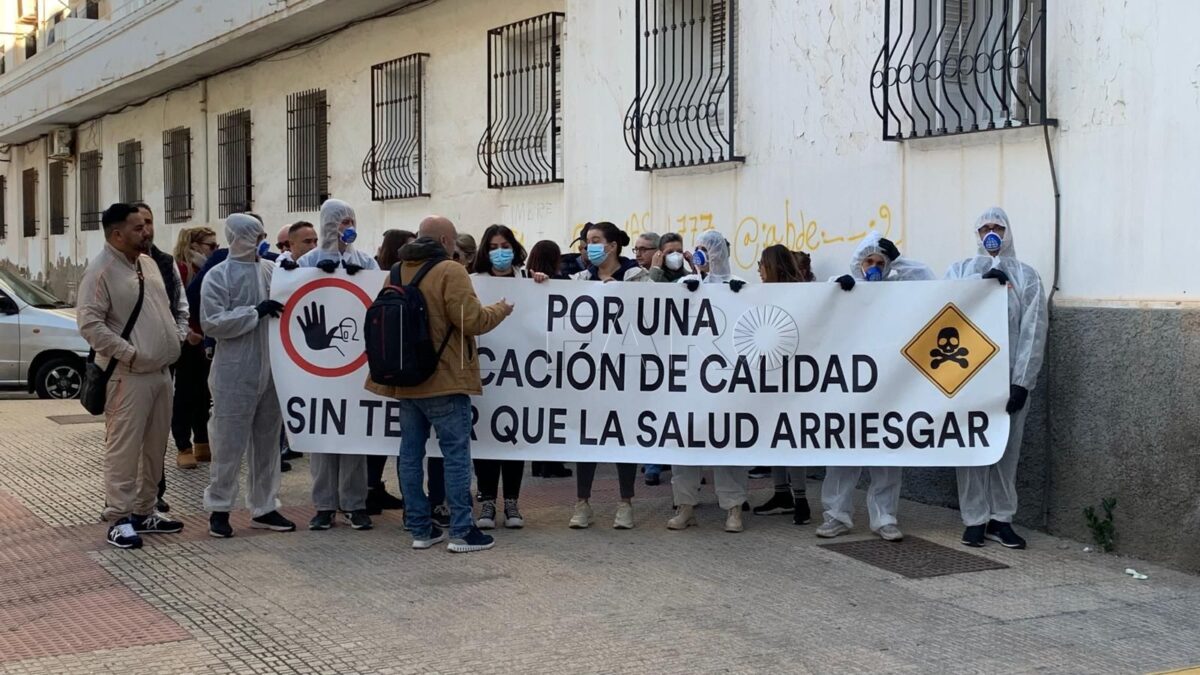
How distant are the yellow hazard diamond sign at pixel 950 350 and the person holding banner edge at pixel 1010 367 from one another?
169mm

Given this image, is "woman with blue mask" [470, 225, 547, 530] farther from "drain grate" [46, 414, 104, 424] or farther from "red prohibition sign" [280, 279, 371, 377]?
"drain grate" [46, 414, 104, 424]

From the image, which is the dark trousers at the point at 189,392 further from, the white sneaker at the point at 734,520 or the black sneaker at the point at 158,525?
the white sneaker at the point at 734,520

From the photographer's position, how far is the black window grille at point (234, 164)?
707 inches

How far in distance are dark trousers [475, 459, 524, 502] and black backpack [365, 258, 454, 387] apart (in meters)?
1.01

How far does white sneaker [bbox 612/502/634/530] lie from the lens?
7.12m

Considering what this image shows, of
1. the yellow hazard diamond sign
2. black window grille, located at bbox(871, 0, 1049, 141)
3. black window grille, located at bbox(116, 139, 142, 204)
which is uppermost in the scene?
black window grille, located at bbox(116, 139, 142, 204)

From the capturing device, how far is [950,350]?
6.80 m

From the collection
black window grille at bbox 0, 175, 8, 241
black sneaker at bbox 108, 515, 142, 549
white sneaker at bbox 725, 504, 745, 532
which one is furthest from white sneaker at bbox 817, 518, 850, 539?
black window grille at bbox 0, 175, 8, 241

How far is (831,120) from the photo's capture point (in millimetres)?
8625

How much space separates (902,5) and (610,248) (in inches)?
97.2

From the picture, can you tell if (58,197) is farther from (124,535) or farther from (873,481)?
(873,481)

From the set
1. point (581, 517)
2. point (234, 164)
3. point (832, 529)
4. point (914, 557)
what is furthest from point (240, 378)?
point (234, 164)

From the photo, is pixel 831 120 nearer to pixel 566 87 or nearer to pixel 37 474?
pixel 566 87

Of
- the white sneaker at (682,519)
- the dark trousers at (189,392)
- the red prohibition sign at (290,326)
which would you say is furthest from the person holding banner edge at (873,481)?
the dark trousers at (189,392)
